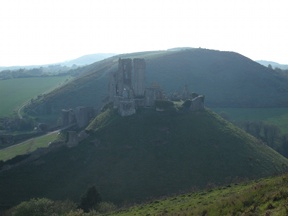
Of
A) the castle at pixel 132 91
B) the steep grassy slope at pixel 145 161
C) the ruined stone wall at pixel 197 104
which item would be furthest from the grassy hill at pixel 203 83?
the steep grassy slope at pixel 145 161

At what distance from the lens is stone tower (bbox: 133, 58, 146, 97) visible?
267 ft

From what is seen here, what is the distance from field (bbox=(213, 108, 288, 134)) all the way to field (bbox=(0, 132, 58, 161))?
60182 millimetres

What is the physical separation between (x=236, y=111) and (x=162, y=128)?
74331 mm

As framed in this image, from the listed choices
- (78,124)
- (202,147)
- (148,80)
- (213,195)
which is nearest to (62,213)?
(213,195)

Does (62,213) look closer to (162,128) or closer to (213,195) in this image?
(213,195)

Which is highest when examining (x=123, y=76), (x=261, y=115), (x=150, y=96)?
(x=123, y=76)

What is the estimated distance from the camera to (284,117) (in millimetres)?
128625

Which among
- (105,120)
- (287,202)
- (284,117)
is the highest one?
(287,202)

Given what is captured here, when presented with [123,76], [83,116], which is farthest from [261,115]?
[83,116]

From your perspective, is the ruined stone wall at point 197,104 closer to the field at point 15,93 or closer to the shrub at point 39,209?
the shrub at point 39,209

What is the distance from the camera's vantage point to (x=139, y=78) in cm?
8244

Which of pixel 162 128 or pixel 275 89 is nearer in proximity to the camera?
pixel 162 128

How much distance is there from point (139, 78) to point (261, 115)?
215 ft

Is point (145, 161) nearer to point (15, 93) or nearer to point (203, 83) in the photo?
point (203, 83)
